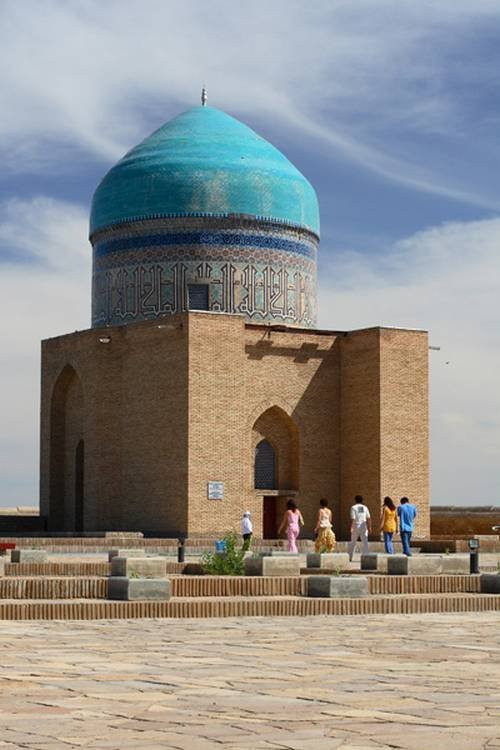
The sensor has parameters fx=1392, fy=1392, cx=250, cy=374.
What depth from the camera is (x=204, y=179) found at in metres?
25.6

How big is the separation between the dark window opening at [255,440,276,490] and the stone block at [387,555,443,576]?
11282 mm

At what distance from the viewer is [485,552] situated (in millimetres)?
19938

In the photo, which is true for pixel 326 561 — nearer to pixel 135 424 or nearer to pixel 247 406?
pixel 247 406

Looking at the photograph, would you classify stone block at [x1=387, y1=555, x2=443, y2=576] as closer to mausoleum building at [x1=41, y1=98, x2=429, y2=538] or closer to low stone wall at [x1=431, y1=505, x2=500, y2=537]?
mausoleum building at [x1=41, y1=98, x2=429, y2=538]

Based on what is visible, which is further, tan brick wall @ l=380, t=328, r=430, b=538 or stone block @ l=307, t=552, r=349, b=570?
tan brick wall @ l=380, t=328, r=430, b=538

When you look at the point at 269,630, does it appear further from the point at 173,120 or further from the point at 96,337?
the point at 173,120

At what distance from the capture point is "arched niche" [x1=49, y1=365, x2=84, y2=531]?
26188 millimetres

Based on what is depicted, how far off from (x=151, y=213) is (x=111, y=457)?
186 inches

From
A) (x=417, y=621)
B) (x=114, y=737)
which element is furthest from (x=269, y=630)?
(x=114, y=737)

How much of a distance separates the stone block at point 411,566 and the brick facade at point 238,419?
9469 millimetres

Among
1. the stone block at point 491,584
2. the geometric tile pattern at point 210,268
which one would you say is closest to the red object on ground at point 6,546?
the geometric tile pattern at point 210,268

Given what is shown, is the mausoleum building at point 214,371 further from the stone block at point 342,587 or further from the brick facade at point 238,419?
the stone block at point 342,587

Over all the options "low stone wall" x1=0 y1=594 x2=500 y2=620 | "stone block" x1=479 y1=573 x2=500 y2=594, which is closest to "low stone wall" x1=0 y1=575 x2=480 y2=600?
"stone block" x1=479 y1=573 x2=500 y2=594

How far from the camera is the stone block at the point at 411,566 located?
12.5 meters
